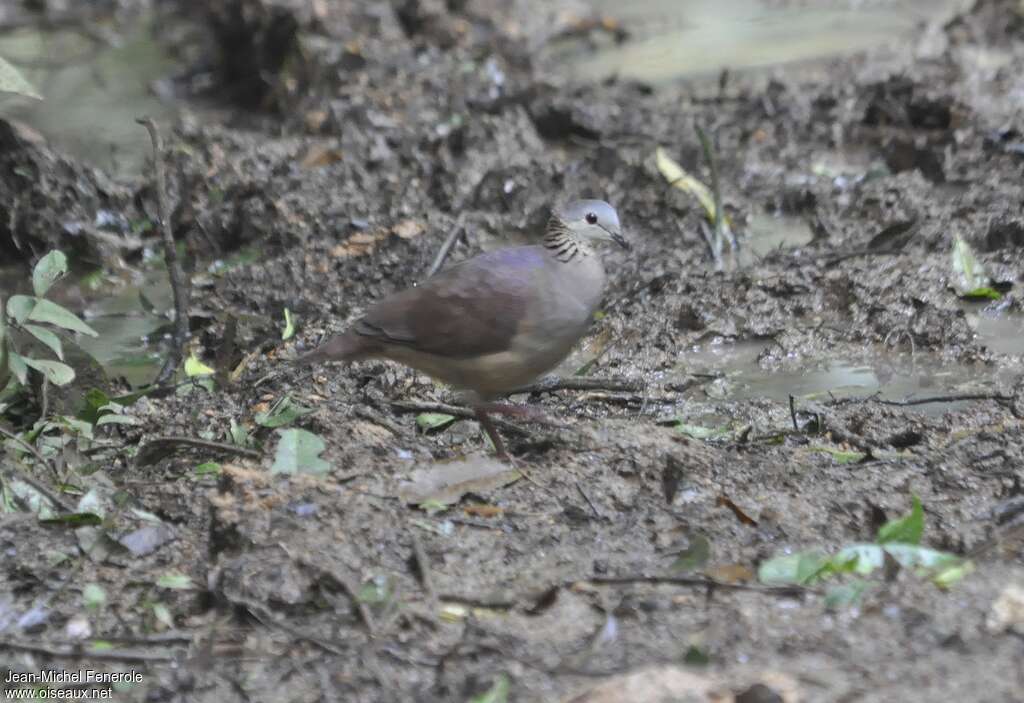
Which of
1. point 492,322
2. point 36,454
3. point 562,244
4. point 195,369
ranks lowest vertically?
point 195,369

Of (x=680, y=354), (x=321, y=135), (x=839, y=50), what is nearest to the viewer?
(x=680, y=354)

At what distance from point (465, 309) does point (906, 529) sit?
169 centimetres

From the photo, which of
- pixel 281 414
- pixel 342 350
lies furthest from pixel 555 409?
pixel 281 414

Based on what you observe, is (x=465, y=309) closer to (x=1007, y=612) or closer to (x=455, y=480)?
(x=455, y=480)

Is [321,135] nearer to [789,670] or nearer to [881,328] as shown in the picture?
[881,328]

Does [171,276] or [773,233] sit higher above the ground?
[171,276]

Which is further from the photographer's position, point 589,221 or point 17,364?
point 589,221

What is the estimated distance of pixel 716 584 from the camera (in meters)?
3.56

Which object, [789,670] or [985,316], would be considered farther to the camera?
[985,316]

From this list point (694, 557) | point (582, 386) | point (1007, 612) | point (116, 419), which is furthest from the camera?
point (582, 386)

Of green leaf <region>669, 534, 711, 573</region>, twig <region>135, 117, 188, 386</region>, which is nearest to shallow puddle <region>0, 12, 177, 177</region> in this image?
twig <region>135, 117, 188, 386</region>

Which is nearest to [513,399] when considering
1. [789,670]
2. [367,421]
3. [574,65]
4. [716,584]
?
[367,421]

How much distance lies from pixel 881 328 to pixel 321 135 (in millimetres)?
4479

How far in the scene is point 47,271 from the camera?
4.77 m
